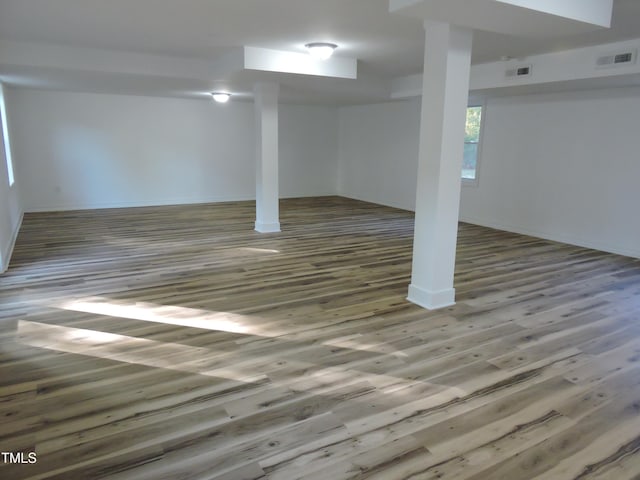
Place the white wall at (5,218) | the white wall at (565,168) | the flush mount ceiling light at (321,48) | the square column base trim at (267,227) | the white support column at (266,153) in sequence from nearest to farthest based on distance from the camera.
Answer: the flush mount ceiling light at (321,48) < the white wall at (5,218) < the white wall at (565,168) < the white support column at (266,153) < the square column base trim at (267,227)

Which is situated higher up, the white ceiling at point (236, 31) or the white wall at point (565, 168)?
the white ceiling at point (236, 31)

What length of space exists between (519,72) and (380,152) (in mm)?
4387

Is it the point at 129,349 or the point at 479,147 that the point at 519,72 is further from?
the point at 129,349

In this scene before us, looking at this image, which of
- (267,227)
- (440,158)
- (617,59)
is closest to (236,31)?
(440,158)

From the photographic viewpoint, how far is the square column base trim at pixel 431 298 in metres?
3.82

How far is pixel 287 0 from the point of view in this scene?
11.1ft

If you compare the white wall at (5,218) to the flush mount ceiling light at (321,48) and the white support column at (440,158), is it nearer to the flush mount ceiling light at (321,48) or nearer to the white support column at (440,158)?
the flush mount ceiling light at (321,48)

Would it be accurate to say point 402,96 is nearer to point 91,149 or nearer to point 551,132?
point 551,132

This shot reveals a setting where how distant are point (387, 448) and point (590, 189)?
552 centimetres

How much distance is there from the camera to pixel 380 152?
9828mm

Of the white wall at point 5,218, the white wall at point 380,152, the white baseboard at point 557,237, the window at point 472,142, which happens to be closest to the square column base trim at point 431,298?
the white baseboard at point 557,237

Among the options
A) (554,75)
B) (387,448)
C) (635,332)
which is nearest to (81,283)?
(387,448)

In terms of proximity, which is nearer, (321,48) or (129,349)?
(129,349)

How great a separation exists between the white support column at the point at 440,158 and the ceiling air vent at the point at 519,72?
8.33ft
